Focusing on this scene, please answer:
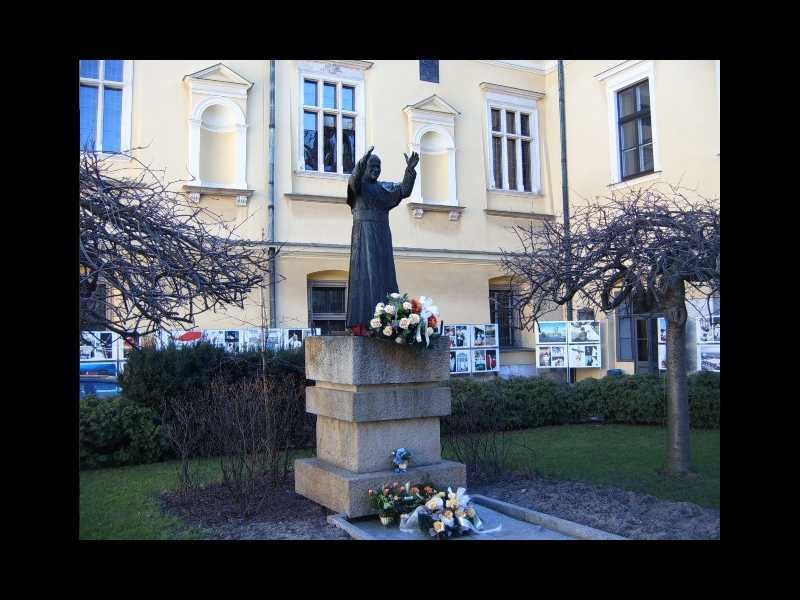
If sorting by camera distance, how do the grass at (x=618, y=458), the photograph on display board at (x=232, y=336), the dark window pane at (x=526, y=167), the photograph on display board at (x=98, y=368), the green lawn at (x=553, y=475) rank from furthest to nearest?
the dark window pane at (x=526, y=167), the photograph on display board at (x=232, y=336), the photograph on display board at (x=98, y=368), the grass at (x=618, y=458), the green lawn at (x=553, y=475)

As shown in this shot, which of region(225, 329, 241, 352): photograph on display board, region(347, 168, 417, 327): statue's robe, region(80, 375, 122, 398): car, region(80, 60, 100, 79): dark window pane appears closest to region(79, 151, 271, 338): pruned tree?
region(347, 168, 417, 327): statue's robe

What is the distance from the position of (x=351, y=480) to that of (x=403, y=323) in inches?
58.8

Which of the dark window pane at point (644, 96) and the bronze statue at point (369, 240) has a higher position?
the dark window pane at point (644, 96)

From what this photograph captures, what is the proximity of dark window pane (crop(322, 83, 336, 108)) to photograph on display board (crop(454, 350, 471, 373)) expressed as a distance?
6197mm

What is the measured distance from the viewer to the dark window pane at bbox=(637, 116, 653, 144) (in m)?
15.8

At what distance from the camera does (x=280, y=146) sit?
14977mm

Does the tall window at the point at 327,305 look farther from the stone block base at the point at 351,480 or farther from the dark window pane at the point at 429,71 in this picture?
the stone block base at the point at 351,480

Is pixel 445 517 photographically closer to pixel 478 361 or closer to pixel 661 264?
pixel 661 264

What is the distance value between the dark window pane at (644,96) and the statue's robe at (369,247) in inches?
416

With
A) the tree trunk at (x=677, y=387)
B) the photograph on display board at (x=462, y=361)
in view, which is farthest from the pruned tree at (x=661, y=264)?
the photograph on display board at (x=462, y=361)

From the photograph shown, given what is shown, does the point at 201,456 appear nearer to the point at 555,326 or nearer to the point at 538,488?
the point at 538,488

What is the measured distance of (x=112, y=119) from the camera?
13.8 m

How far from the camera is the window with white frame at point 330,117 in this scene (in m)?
15.5

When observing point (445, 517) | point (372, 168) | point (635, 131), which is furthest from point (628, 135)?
point (445, 517)
